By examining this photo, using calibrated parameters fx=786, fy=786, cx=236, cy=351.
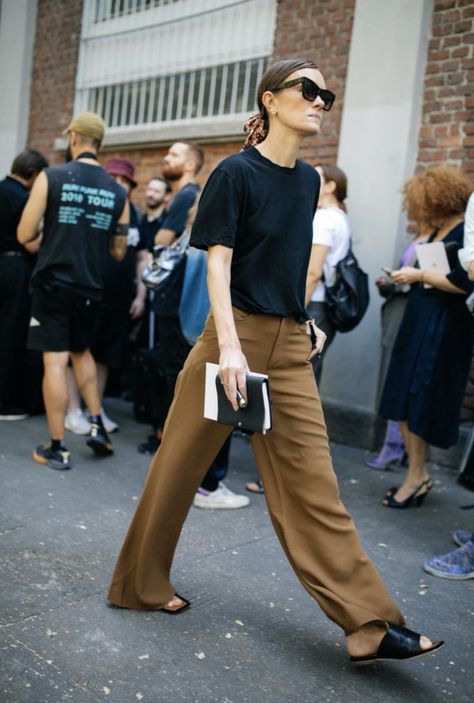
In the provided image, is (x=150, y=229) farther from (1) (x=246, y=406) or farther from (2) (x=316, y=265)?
(1) (x=246, y=406)

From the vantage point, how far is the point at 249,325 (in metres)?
2.84

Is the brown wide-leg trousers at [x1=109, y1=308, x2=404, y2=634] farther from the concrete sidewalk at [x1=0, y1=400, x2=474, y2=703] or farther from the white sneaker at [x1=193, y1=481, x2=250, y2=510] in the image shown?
the white sneaker at [x1=193, y1=481, x2=250, y2=510]

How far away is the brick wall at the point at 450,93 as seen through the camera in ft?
19.2

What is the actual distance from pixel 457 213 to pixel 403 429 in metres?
1.38

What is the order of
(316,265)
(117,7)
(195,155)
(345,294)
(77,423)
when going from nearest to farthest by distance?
(316,265) → (345,294) → (195,155) → (77,423) → (117,7)

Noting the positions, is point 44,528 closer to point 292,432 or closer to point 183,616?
point 183,616

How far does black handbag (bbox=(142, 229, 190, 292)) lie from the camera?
195 inches

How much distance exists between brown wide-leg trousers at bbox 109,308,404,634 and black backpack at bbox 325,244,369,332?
6.95 ft

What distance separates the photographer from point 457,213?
4836 mm

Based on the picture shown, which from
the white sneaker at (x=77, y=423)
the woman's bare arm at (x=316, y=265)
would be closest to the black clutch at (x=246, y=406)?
the woman's bare arm at (x=316, y=265)

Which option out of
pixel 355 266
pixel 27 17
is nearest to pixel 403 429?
pixel 355 266

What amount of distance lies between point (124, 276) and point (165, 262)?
1.50 metres

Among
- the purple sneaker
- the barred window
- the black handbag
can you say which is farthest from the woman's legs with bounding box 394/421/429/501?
the barred window

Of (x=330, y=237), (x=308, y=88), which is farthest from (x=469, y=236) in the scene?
(x=308, y=88)
